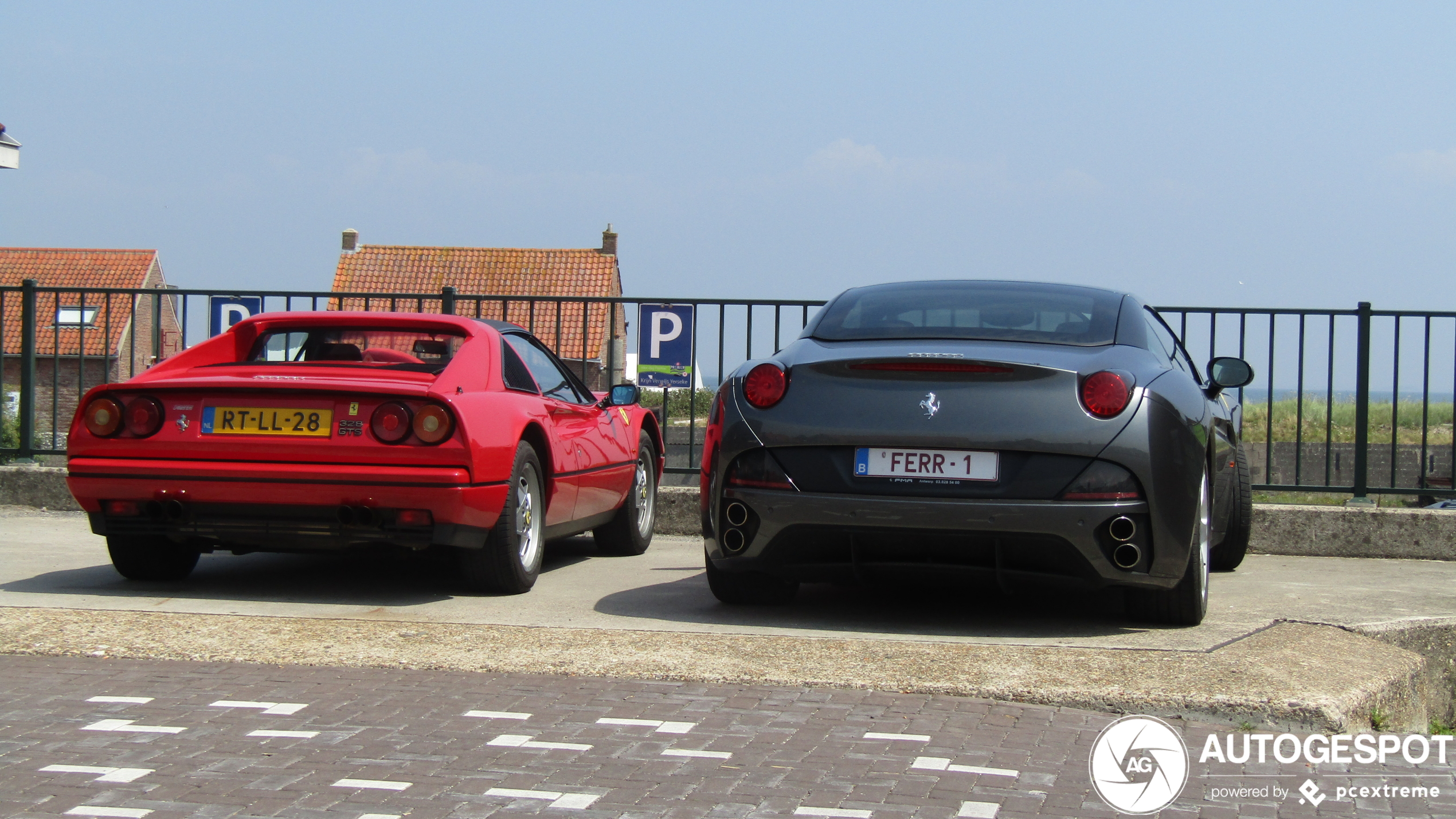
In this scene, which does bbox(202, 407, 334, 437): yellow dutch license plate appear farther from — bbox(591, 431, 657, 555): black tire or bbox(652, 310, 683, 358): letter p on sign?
bbox(652, 310, 683, 358): letter p on sign

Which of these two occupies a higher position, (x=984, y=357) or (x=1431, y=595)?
(x=984, y=357)

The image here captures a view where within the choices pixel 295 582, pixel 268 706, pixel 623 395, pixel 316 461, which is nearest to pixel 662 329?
pixel 623 395

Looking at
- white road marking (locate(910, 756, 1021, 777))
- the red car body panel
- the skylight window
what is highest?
the skylight window

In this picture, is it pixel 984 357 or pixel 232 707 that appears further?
pixel 984 357

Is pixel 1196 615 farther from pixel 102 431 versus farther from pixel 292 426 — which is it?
pixel 102 431

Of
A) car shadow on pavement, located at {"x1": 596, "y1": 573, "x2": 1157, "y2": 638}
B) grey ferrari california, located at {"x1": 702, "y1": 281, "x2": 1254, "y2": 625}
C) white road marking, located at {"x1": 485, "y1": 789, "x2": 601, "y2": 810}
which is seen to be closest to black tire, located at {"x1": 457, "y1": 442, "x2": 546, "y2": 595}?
car shadow on pavement, located at {"x1": 596, "y1": 573, "x2": 1157, "y2": 638}

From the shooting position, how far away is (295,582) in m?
6.64

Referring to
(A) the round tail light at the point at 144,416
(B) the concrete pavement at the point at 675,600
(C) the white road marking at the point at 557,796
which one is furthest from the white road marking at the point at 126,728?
(A) the round tail light at the point at 144,416

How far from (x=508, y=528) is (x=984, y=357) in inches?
85.1

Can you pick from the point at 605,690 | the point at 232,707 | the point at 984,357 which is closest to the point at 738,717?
the point at 605,690

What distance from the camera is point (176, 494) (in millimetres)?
5746

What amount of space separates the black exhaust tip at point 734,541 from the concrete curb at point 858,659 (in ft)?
1.29

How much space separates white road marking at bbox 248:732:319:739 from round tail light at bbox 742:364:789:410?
7.28 ft

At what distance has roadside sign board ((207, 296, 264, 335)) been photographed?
9.97 metres
